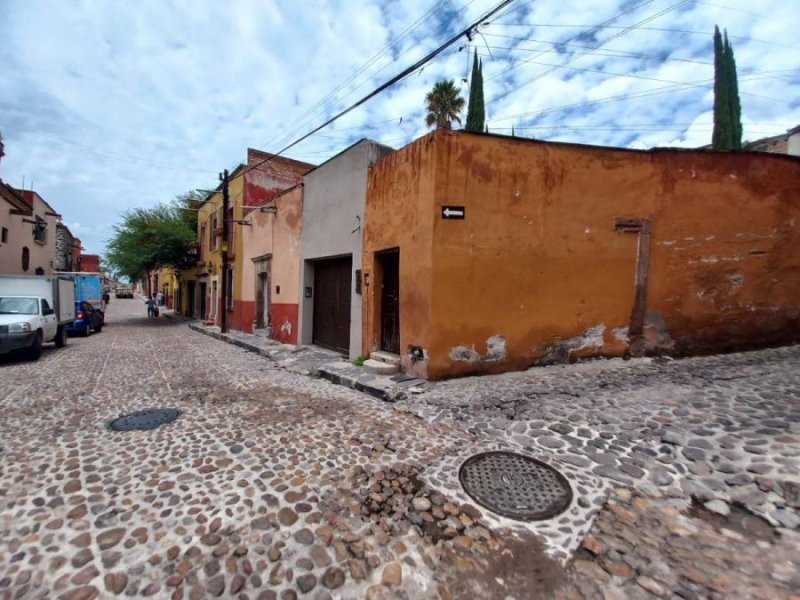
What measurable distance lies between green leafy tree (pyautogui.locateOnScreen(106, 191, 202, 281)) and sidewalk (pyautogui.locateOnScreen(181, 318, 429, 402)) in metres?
11.5

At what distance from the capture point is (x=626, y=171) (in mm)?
6238

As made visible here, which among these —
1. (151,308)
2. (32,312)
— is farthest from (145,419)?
(151,308)

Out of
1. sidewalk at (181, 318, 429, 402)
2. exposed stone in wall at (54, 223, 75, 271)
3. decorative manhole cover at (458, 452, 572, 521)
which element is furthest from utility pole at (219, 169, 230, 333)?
exposed stone in wall at (54, 223, 75, 271)

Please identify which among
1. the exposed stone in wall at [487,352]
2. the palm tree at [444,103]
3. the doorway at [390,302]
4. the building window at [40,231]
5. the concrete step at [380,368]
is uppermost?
the palm tree at [444,103]

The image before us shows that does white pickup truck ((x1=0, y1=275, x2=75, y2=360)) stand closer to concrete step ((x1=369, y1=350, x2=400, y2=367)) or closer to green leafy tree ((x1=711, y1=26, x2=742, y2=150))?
concrete step ((x1=369, y1=350, x2=400, y2=367))

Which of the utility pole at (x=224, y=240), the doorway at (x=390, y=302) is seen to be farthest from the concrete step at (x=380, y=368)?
the utility pole at (x=224, y=240)

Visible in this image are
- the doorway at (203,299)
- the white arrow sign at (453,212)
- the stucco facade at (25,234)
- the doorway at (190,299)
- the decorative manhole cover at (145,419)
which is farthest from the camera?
the doorway at (190,299)

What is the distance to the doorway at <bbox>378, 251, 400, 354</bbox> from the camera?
23.7ft

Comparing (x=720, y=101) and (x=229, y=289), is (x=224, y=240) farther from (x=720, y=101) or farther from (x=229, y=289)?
(x=720, y=101)

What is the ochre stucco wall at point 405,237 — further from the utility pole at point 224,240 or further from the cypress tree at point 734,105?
the cypress tree at point 734,105

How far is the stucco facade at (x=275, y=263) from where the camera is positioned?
10594 mm

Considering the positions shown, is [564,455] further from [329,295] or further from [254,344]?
[254,344]

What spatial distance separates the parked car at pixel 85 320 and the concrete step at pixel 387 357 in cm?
1281

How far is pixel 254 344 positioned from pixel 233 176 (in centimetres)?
926
